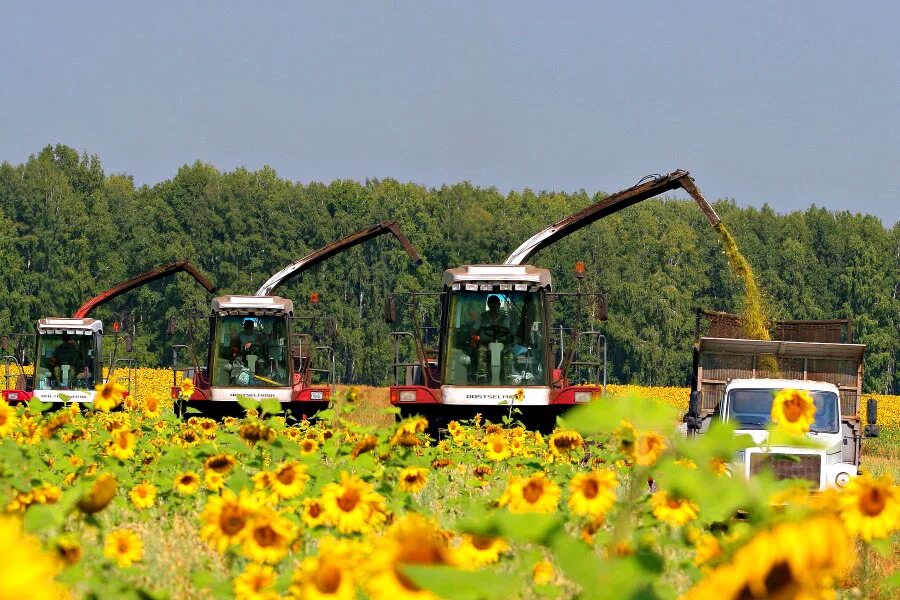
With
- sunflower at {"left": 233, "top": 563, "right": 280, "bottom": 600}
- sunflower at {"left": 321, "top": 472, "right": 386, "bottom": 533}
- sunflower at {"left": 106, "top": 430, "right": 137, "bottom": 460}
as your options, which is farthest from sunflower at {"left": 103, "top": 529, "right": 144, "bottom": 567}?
sunflower at {"left": 106, "top": 430, "right": 137, "bottom": 460}

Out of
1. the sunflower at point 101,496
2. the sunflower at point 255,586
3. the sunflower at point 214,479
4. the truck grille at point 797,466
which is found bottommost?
the truck grille at point 797,466

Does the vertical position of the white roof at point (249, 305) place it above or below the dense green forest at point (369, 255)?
below

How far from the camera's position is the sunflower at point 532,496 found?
4781 mm

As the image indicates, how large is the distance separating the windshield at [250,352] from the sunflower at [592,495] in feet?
71.5

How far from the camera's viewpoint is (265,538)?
Result: 4520 mm

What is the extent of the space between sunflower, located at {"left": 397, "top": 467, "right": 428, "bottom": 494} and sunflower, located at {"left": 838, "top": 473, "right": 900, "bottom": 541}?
113 inches

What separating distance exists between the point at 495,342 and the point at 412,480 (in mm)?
14182

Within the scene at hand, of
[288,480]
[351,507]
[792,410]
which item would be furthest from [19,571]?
[288,480]

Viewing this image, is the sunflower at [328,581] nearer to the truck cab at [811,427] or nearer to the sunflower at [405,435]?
the sunflower at [405,435]

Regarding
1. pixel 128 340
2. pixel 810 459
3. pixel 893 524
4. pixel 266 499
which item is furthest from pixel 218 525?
pixel 128 340

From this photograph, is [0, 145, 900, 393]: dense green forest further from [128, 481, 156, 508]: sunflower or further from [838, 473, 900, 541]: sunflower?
[838, 473, 900, 541]: sunflower

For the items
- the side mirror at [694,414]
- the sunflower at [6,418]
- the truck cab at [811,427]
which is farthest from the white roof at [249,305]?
the sunflower at [6,418]

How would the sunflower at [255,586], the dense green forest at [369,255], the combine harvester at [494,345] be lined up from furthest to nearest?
the dense green forest at [369,255] < the combine harvester at [494,345] < the sunflower at [255,586]

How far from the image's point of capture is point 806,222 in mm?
97500
